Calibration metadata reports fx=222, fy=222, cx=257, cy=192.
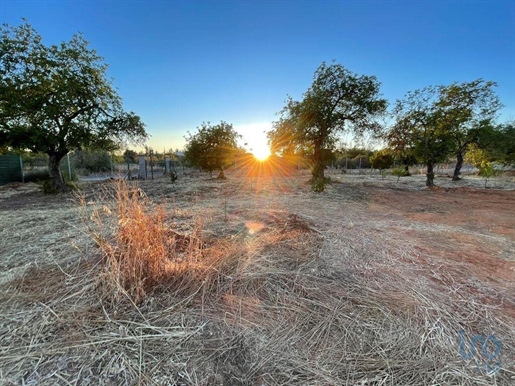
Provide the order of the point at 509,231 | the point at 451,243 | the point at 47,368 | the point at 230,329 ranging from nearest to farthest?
the point at 47,368 < the point at 230,329 < the point at 451,243 < the point at 509,231

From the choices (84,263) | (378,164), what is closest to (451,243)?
(84,263)

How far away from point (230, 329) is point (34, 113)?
30.8 feet

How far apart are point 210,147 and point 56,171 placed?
771cm

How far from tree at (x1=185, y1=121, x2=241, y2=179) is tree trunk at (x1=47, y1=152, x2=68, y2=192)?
6801 millimetres

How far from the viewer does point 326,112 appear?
10305mm

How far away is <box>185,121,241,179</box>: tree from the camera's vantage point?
1402cm

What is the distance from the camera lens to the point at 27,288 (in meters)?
1.76

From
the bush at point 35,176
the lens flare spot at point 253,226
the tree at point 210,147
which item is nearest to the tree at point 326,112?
the tree at point 210,147

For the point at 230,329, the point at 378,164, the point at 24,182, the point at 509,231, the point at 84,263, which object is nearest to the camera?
the point at 230,329

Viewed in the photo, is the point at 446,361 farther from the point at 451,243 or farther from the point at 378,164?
the point at 378,164

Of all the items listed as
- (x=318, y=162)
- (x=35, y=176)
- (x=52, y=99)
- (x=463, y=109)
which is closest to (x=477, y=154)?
(x=463, y=109)

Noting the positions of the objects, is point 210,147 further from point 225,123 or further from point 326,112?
point 326,112

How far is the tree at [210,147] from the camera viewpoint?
14.0 meters

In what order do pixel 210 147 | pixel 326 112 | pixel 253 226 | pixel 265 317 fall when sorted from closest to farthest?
pixel 265 317 < pixel 253 226 < pixel 326 112 < pixel 210 147
